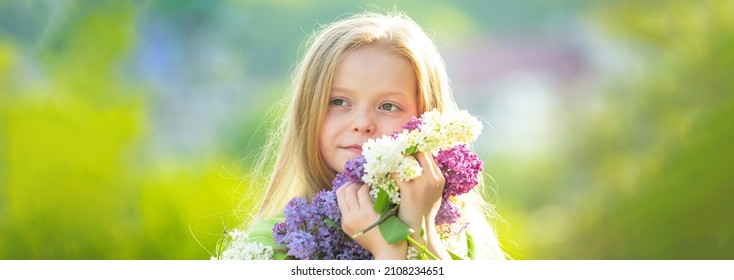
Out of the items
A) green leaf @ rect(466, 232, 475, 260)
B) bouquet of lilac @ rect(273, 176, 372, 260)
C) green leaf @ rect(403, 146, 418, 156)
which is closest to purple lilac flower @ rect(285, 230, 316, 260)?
bouquet of lilac @ rect(273, 176, 372, 260)

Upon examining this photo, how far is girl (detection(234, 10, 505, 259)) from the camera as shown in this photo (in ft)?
6.40

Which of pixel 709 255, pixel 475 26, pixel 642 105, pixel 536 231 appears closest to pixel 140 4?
pixel 475 26

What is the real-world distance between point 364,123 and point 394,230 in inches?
13.9

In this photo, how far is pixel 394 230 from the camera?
163 cm

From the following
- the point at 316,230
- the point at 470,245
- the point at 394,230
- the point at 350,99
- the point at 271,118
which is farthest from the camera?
the point at 271,118

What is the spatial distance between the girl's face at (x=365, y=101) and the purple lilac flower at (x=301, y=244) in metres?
0.31

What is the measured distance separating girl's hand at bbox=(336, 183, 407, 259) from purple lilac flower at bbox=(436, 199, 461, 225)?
0.50 ft

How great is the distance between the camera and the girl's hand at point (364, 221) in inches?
65.4

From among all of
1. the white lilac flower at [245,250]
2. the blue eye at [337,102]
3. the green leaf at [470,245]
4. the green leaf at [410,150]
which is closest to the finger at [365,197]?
the green leaf at [410,150]

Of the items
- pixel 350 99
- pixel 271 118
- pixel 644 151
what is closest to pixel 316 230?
pixel 350 99

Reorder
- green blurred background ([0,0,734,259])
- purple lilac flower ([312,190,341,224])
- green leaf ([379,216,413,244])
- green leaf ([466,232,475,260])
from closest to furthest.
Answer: green leaf ([379,216,413,244]) < purple lilac flower ([312,190,341,224]) < green leaf ([466,232,475,260]) < green blurred background ([0,0,734,259])

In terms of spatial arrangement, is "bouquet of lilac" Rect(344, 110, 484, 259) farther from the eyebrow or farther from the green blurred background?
the green blurred background

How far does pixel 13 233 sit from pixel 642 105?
2.23 m

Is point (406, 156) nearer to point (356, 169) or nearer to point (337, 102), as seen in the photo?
point (356, 169)
